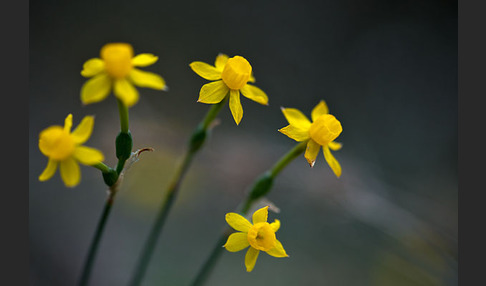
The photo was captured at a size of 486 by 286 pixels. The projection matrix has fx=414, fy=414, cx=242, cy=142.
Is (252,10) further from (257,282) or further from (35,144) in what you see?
(257,282)

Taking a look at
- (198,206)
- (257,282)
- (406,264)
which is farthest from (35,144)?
(406,264)

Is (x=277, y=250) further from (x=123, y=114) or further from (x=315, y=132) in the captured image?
(x=123, y=114)

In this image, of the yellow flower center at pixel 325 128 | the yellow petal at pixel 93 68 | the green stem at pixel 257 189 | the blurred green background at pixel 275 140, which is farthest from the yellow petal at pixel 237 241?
the blurred green background at pixel 275 140

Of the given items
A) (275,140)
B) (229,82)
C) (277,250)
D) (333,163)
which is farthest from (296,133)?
(275,140)

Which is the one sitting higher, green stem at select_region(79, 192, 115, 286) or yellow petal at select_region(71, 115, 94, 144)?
yellow petal at select_region(71, 115, 94, 144)

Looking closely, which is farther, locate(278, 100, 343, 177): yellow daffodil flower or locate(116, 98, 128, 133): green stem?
locate(278, 100, 343, 177): yellow daffodil flower

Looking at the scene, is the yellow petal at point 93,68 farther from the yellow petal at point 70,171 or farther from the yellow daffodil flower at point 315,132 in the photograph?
the yellow daffodil flower at point 315,132

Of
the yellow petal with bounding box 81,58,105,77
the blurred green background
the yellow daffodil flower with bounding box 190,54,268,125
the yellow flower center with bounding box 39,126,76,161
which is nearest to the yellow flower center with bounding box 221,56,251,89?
the yellow daffodil flower with bounding box 190,54,268,125

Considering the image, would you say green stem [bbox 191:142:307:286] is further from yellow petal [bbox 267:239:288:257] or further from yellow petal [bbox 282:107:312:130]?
yellow petal [bbox 267:239:288:257]
